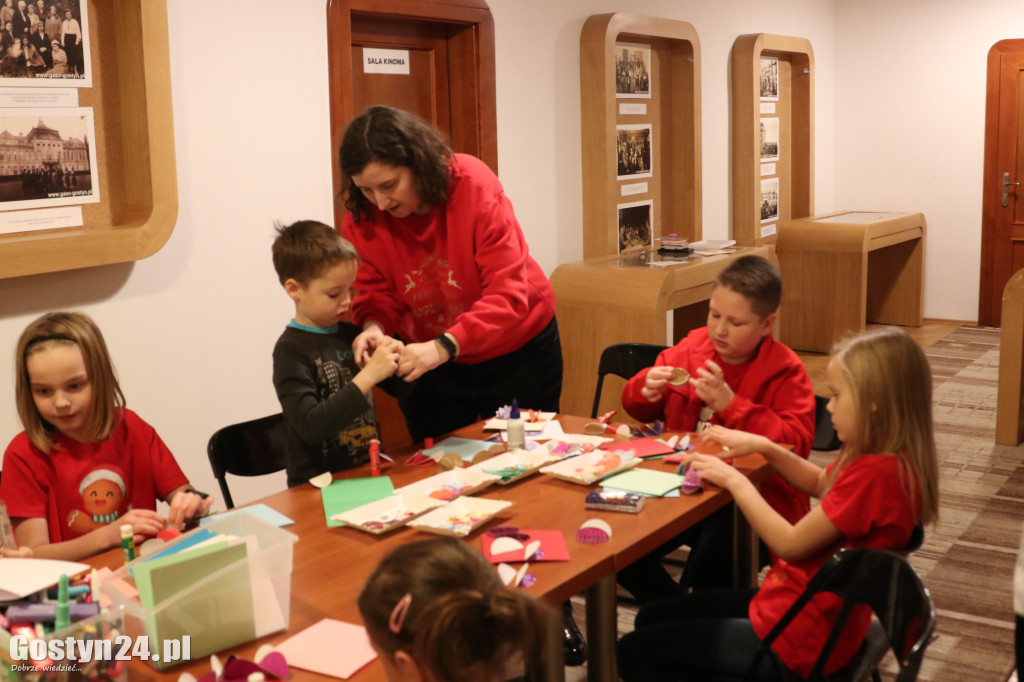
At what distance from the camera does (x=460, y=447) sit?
8.04 feet

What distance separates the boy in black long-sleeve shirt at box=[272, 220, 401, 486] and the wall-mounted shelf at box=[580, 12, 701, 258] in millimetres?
3077

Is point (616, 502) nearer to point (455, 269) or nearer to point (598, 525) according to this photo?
point (598, 525)

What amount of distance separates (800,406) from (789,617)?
812 millimetres

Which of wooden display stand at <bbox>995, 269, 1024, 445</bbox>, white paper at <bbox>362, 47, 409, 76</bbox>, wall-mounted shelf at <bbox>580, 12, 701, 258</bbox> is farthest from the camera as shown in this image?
wall-mounted shelf at <bbox>580, 12, 701, 258</bbox>

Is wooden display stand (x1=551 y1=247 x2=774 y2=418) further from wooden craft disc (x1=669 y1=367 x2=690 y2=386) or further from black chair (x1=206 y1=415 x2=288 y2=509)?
black chair (x1=206 y1=415 x2=288 y2=509)

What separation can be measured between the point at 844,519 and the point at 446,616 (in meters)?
0.99

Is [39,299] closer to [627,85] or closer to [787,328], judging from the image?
[627,85]

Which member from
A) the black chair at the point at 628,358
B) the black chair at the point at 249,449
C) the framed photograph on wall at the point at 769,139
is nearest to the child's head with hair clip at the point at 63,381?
the black chair at the point at 249,449

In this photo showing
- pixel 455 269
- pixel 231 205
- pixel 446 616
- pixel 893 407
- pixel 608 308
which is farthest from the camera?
pixel 608 308

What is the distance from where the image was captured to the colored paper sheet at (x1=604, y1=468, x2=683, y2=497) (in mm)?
2105

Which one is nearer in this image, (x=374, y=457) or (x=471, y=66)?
(x=374, y=457)

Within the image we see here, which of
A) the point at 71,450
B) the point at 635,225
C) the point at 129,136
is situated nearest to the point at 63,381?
the point at 71,450

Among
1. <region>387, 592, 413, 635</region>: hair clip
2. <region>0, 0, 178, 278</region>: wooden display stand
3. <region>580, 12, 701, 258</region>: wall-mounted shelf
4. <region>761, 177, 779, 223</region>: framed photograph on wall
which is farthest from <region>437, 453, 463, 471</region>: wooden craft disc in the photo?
<region>761, 177, 779, 223</region>: framed photograph on wall

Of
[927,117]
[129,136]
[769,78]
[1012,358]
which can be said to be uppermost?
[769,78]
